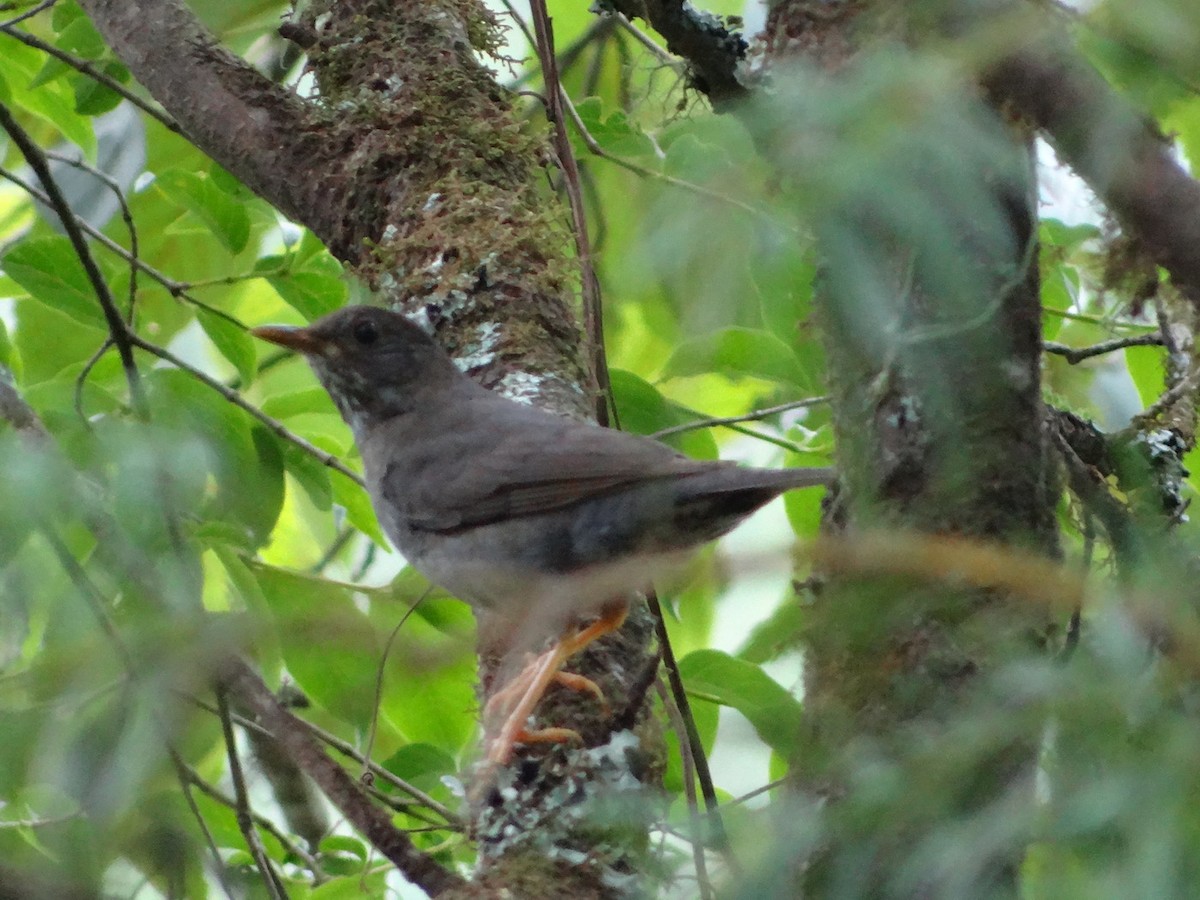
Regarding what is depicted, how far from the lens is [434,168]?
12.2 ft

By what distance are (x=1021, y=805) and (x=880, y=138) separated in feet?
2.13

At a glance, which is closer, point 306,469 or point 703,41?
point 703,41

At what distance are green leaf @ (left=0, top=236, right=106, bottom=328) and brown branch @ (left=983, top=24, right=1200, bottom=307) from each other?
2969mm

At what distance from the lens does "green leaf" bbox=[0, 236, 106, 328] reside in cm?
346

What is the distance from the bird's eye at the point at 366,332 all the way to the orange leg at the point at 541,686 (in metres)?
1.16

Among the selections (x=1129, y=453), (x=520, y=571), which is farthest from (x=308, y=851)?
(x=1129, y=453)

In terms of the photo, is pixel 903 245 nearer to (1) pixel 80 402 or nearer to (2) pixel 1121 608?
(2) pixel 1121 608

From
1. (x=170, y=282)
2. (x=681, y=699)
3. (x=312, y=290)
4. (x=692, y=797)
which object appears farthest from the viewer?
(x=312, y=290)

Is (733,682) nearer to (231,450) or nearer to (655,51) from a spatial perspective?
(231,450)

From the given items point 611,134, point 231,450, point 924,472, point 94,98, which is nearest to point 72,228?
point 231,450

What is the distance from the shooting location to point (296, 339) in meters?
3.87

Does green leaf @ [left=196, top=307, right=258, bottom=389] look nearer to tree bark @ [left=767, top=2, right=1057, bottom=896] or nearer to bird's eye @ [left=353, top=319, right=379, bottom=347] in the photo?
bird's eye @ [left=353, top=319, right=379, bottom=347]

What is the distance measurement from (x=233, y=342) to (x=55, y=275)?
1.73ft

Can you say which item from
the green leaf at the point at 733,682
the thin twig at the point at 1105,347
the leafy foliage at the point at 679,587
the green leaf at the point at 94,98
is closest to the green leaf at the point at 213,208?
the leafy foliage at the point at 679,587
